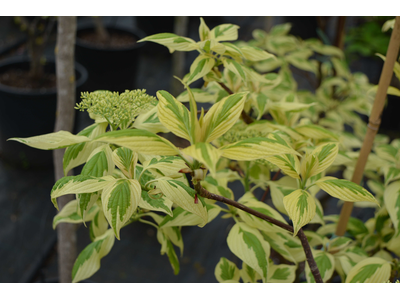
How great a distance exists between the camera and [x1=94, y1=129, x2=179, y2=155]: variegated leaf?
36 centimetres

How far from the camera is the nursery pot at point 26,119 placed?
1.80 metres

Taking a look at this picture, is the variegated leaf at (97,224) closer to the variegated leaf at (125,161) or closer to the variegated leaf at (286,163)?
the variegated leaf at (125,161)

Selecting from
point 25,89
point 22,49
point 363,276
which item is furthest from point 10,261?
point 22,49

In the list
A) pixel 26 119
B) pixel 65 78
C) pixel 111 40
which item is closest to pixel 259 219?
pixel 65 78

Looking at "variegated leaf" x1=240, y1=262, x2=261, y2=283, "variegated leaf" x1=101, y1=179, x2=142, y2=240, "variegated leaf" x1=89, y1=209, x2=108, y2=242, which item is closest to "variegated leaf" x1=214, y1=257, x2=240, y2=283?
"variegated leaf" x1=240, y1=262, x2=261, y2=283

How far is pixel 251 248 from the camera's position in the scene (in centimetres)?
59

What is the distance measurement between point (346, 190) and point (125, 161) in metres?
0.30

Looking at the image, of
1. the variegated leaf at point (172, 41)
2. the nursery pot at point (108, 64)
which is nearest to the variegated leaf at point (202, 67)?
the variegated leaf at point (172, 41)

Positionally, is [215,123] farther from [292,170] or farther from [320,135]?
[320,135]

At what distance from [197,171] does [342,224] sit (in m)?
0.50

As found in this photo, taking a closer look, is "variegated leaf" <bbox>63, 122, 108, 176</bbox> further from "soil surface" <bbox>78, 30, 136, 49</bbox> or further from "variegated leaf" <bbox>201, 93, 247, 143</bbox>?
"soil surface" <bbox>78, 30, 136, 49</bbox>

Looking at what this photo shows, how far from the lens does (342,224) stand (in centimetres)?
77

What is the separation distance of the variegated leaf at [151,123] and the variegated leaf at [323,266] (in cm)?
37

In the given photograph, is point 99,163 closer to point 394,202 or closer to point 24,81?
point 394,202
